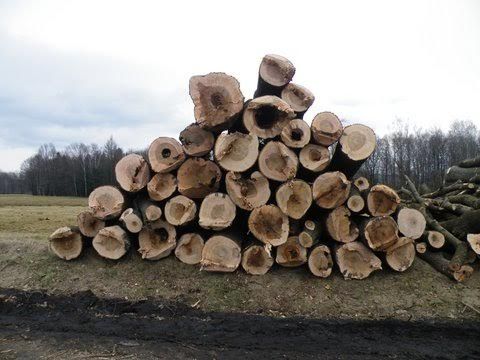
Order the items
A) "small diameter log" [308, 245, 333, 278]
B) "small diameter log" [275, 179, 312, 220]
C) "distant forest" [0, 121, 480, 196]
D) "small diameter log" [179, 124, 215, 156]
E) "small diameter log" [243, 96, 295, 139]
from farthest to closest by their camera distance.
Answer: "distant forest" [0, 121, 480, 196] → "small diameter log" [179, 124, 215, 156] → "small diameter log" [308, 245, 333, 278] → "small diameter log" [275, 179, 312, 220] → "small diameter log" [243, 96, 295, 139]

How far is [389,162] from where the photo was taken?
5094 centimetres

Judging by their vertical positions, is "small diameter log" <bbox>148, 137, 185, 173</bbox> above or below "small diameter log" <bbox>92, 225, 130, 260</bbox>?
above

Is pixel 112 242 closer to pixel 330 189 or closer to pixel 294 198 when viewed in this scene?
pixel 294 198

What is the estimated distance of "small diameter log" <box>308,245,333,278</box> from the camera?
5531 mm

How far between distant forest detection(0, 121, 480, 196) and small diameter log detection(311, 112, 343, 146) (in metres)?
32.8

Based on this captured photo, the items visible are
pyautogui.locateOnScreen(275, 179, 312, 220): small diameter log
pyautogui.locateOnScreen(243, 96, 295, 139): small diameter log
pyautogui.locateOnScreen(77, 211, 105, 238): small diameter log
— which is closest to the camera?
pyautogui.locateOnScreen(243, 96, 295, 139): small diameter log

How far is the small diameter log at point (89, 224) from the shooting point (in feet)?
20.4

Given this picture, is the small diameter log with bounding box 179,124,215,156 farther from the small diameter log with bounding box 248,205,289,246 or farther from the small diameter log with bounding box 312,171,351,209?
the small diameter log with bounding box 312,171,351,209

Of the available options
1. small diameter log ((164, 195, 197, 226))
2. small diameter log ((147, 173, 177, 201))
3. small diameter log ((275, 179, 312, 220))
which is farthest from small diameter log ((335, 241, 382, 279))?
small diameter log ((147, 173, 177, 201))

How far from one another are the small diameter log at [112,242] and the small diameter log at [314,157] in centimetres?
278

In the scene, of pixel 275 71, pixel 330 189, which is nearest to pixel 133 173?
pixel 275 71

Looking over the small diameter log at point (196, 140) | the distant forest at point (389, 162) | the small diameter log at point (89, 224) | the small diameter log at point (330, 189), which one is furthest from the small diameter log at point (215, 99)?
the distant forest at point (389, 162)

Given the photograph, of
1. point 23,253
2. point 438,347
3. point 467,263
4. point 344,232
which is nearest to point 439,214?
point 467,263

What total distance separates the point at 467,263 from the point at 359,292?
5.47 feet
